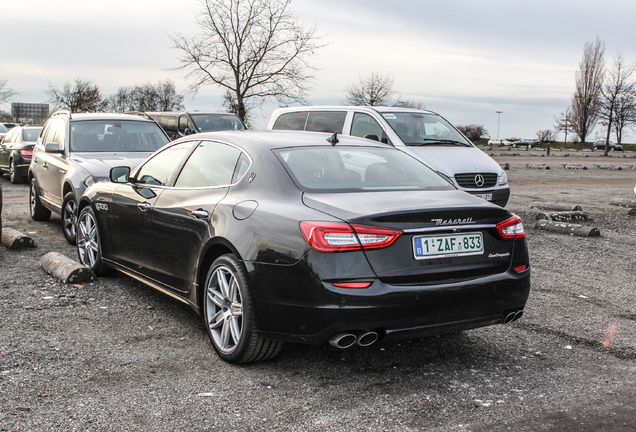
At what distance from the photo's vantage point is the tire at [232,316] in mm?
4039

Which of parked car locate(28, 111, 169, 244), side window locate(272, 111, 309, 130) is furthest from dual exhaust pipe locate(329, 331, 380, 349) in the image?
side window locate(272, 111, 309, 130)

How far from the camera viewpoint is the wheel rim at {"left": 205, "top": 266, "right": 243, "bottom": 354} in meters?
4.20

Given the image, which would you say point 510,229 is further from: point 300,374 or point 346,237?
point 300,374

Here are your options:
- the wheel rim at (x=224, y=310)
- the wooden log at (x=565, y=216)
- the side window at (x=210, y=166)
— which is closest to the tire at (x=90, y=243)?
the side window at (x=210, y=166)

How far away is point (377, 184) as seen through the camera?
4445 millimetres

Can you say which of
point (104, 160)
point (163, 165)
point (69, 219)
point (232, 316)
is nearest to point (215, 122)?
point (104, 160)

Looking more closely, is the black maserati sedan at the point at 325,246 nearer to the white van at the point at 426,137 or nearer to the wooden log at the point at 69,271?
→ the wooden log at the point at 69,271

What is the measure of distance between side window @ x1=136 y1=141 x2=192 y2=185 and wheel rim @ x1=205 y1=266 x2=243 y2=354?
1314mm

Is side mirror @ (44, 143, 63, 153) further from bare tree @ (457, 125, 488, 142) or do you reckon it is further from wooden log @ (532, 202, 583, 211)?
bare tree @ (457, 125, 488, 142)

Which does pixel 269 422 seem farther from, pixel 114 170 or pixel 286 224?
pixel 114 170

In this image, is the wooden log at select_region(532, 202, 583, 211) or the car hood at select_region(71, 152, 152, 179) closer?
the car hood at select_region(71, 152, 152, 179)

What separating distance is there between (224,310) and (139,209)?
157 centimetres

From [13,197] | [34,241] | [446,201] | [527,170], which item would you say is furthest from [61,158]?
[527,170]

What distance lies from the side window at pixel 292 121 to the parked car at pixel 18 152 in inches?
324
